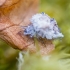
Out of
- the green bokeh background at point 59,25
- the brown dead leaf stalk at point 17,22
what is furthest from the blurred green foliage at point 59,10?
the brown dead leaf stalk at point 17,22

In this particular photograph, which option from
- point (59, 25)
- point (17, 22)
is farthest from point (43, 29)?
point (59, 25)

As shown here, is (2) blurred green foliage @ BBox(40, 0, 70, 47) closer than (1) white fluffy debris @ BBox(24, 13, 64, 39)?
No

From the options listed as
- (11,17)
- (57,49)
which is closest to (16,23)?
(11,17)

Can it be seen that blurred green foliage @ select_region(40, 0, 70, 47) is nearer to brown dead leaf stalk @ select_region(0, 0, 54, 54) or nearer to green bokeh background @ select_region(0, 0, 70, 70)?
green bokeh background @ select_region(0, 0, 70, 70)

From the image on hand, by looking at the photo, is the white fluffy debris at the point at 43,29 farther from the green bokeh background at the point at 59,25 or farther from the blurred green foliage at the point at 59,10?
the blurred green foliage at the point at 59,10

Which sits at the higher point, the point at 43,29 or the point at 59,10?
the point at 59,10

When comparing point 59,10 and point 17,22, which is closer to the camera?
point 17,22

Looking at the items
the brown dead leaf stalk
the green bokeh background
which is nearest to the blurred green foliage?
the green bokeh background

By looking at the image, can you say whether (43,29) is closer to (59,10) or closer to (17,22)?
(17,22)

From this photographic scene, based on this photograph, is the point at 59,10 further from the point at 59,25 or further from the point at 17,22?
the point at 17,22
